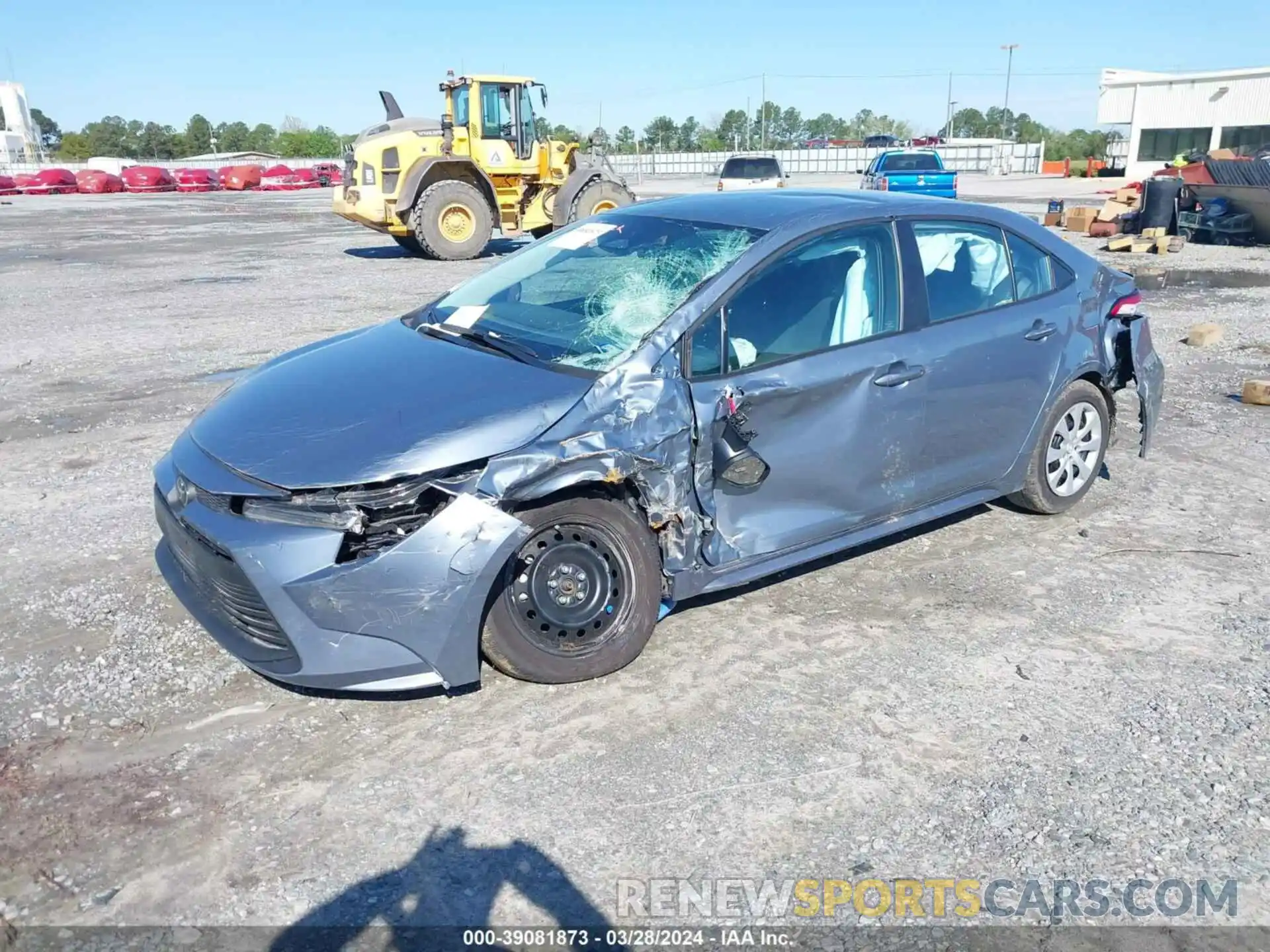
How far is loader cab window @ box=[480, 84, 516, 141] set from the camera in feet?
55.3

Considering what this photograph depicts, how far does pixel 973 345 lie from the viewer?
14.6ft

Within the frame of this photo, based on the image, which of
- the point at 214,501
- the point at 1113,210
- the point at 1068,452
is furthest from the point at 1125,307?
the point at 1113,210

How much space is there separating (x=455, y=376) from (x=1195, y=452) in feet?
15.8

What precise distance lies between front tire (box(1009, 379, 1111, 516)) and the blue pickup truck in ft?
56.9

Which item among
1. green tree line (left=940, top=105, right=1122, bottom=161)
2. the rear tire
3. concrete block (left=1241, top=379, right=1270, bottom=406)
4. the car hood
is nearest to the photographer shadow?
the car hood

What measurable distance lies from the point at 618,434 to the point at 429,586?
832 millimetres

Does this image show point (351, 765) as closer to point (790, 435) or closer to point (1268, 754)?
point (790, 435)

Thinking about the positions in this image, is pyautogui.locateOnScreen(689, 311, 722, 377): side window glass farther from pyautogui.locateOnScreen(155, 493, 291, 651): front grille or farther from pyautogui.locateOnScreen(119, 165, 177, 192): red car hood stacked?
pyautogui.locateOnScreen(119, 165, 177, 192): red car hood stacked

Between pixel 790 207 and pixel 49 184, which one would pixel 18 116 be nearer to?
pixel 49 184

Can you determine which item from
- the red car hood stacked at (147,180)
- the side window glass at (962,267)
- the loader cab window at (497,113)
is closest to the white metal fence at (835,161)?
the red car hood stacked at (147,180)

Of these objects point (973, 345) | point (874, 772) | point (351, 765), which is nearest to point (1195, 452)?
point (973, 345)

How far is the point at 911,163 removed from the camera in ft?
75.2

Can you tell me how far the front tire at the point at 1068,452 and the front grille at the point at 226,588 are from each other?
357cm

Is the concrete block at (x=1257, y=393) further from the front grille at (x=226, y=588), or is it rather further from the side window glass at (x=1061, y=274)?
the front grille at (x=226, y=588)
